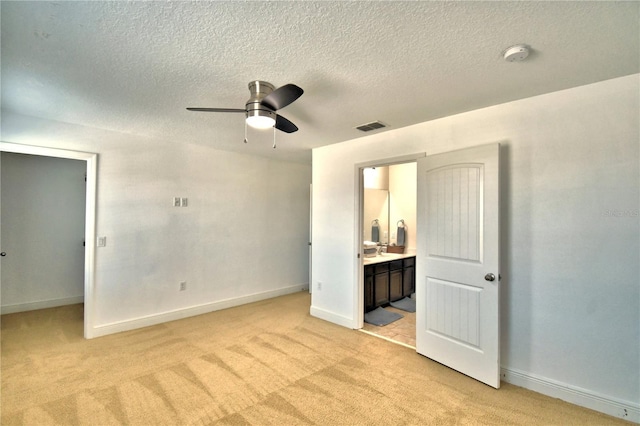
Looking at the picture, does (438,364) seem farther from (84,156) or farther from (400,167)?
(84,156)

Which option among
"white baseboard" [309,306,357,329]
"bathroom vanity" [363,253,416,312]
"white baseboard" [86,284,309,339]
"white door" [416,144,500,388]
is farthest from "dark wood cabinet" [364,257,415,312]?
"white baseboard" [86,284,309,339]

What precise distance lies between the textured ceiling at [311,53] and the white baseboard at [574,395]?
2312 mm

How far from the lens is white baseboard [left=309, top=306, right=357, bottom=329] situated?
375 centimetres

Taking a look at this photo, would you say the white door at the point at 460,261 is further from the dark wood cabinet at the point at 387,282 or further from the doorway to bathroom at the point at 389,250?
the dark wood cabinet at the point at 387,282

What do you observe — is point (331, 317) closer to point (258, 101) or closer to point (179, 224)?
point (179, 224)

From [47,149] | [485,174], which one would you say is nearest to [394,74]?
[485,174]

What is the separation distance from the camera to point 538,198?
7.75ft

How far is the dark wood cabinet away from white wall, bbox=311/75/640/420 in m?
1.90

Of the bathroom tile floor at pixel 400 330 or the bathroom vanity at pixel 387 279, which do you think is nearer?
the bathroom tile floor at pixel 400 330

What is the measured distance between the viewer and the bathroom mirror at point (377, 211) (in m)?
5.41

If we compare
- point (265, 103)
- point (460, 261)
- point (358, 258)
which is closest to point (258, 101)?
point (265, 103)

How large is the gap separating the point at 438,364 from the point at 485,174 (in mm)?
1838

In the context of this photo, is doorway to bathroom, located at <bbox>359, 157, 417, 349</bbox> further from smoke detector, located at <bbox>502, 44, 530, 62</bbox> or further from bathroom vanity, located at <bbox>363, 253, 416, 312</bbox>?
smoke detector, located at <bbox>502, 44, 530, 62</bbox>

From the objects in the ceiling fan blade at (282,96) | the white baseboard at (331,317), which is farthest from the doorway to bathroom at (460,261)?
the ceiling fan blade at (282,96)
